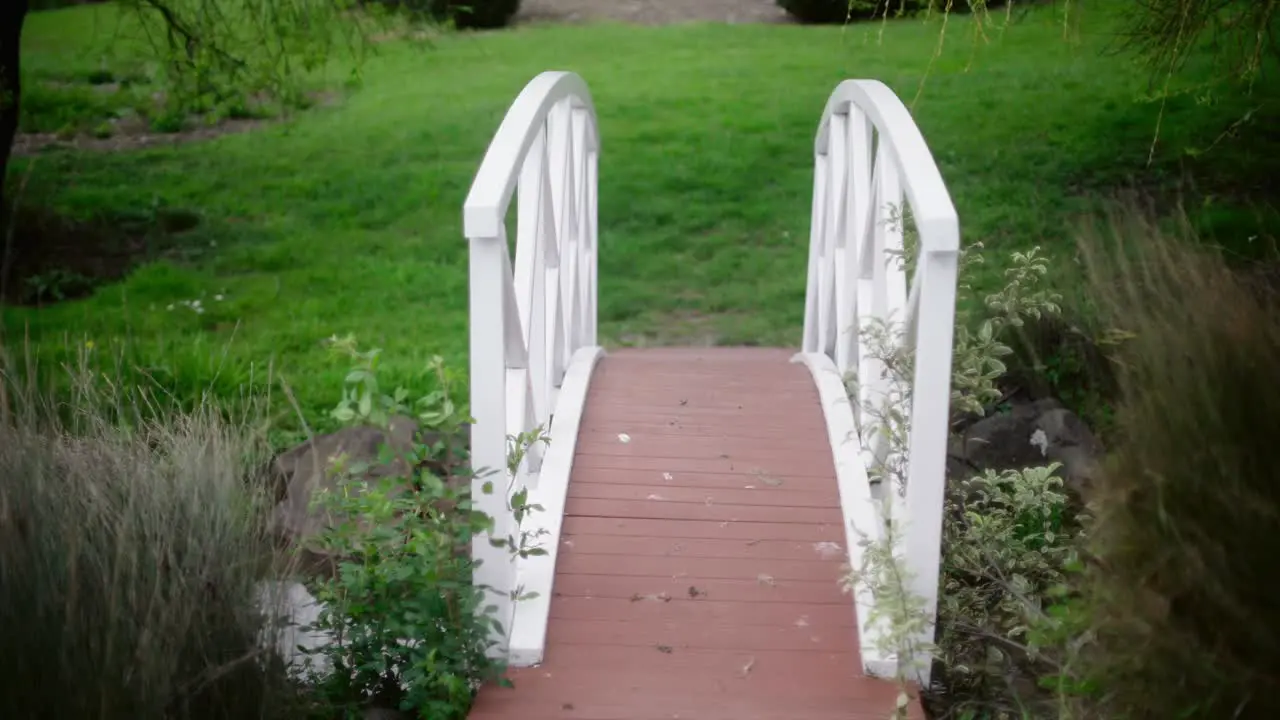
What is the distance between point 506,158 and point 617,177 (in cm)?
643

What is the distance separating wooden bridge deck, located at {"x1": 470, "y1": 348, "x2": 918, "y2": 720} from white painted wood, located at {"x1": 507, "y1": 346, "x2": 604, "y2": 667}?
0.14ft

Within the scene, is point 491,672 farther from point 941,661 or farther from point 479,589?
point 941,661

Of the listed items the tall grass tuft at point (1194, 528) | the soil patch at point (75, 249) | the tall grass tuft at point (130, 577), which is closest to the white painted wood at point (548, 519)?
the tall grass tuft at point (130, 577)

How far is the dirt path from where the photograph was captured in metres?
11.4

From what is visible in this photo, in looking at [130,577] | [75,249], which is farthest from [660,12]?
[130,577]

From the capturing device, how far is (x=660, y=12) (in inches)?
453

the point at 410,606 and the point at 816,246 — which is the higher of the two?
the point at 816,246

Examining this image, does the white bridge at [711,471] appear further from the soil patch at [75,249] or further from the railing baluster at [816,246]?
the soil patch at [75,249]

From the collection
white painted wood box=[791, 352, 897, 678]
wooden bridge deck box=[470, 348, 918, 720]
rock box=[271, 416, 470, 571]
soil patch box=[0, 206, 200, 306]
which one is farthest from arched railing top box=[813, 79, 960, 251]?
soil patch box=[0, 206, 200, 306]

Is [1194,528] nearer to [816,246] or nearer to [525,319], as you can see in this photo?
[525,319]

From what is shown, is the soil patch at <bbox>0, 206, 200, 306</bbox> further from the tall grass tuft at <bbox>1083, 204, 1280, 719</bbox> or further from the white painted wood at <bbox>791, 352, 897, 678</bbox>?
the tall grass tuft at <bbox>1083, 204, 1280, 719</bbox>

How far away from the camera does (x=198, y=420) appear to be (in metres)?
3.21

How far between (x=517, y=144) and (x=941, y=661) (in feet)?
5.15

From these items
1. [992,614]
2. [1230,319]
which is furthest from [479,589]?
[1230,319]
